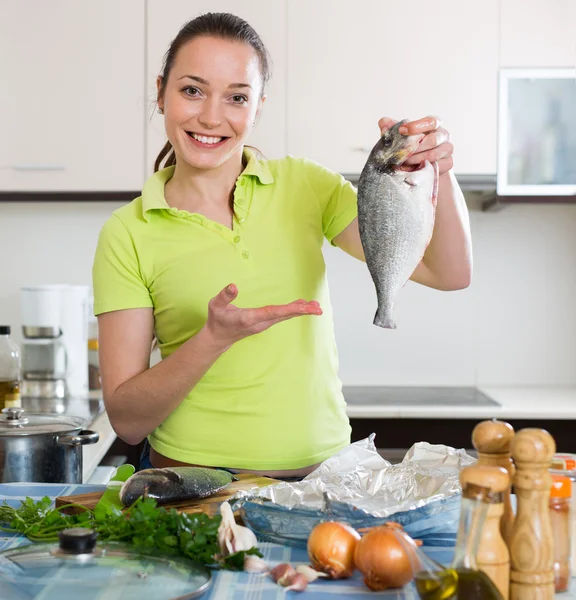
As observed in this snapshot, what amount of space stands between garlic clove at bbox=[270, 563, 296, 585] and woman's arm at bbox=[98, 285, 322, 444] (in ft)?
1.21

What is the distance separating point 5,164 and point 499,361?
1.84 m

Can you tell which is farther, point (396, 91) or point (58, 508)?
point (396, 91)

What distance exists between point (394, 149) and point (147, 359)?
627 millimetres

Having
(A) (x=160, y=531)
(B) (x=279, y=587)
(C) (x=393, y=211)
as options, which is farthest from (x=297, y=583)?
(C) (x=393, y=211)

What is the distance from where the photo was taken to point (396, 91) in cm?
270

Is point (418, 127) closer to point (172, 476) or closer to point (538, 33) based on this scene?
point (172, 476)

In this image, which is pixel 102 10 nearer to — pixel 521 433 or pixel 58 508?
pixel 58 508

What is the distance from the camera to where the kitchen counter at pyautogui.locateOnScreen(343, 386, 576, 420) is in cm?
250

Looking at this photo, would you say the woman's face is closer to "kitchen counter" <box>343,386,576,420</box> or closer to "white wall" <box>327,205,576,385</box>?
"kitchen counter" <box>343,386,576,420</box>

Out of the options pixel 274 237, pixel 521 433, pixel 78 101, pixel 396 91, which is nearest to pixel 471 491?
pixel 521 433

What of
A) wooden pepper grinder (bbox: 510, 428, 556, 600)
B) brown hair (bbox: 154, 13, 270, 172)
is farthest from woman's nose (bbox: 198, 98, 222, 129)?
wooden pepper grinder (bbox: 510, 428, 556, 600)

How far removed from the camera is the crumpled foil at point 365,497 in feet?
3.01

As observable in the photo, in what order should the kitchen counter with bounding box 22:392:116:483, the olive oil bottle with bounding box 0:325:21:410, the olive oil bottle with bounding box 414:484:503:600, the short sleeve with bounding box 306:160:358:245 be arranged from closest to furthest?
the olive oil bottle with bounding box 414:484:503:600, the short sleeve with bounding box 306:160:358:245, the kitchen counter with bounding box 22:392:116:483, the olive oil bottle with bounding box 0:325:21:410

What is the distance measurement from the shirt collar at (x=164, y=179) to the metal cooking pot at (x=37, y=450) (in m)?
0.37
